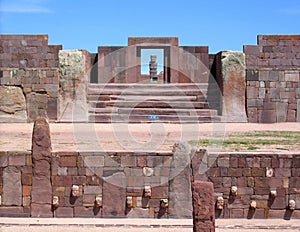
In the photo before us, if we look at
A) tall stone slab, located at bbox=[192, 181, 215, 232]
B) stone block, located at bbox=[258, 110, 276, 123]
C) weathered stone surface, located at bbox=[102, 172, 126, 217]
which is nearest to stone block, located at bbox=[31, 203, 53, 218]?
weathered stone surface, located at bbox=[102, 172, 126, 217]

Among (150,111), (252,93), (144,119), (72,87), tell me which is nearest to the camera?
(144,119)

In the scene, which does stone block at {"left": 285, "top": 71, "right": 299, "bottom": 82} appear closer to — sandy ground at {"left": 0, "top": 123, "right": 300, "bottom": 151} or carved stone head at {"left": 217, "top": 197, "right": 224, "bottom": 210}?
sandy ground at {"left": 0, "top": 123, "right": 300, "bottom": 151}

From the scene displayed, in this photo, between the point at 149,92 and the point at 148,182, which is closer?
the point at 148,182

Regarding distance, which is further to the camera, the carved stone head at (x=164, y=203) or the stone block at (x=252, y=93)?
the stone block at (x=252, y=93)

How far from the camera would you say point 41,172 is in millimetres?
8305

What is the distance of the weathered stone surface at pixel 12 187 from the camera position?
8.27 metres

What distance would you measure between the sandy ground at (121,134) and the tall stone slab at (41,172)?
21.0 inches

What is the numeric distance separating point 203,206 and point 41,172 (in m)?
3.44

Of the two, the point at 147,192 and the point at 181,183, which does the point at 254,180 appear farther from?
the point at 147,192

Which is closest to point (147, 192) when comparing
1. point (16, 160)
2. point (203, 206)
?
point (16, 160)

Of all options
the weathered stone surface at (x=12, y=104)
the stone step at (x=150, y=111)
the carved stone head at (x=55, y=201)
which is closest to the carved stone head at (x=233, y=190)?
the carved stone head at (x=55, y=201)

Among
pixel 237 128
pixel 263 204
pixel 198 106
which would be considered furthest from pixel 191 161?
pixel 198 106

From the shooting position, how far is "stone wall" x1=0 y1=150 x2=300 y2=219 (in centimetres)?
829

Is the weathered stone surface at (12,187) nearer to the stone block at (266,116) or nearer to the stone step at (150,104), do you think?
the stone step at (150,104)
